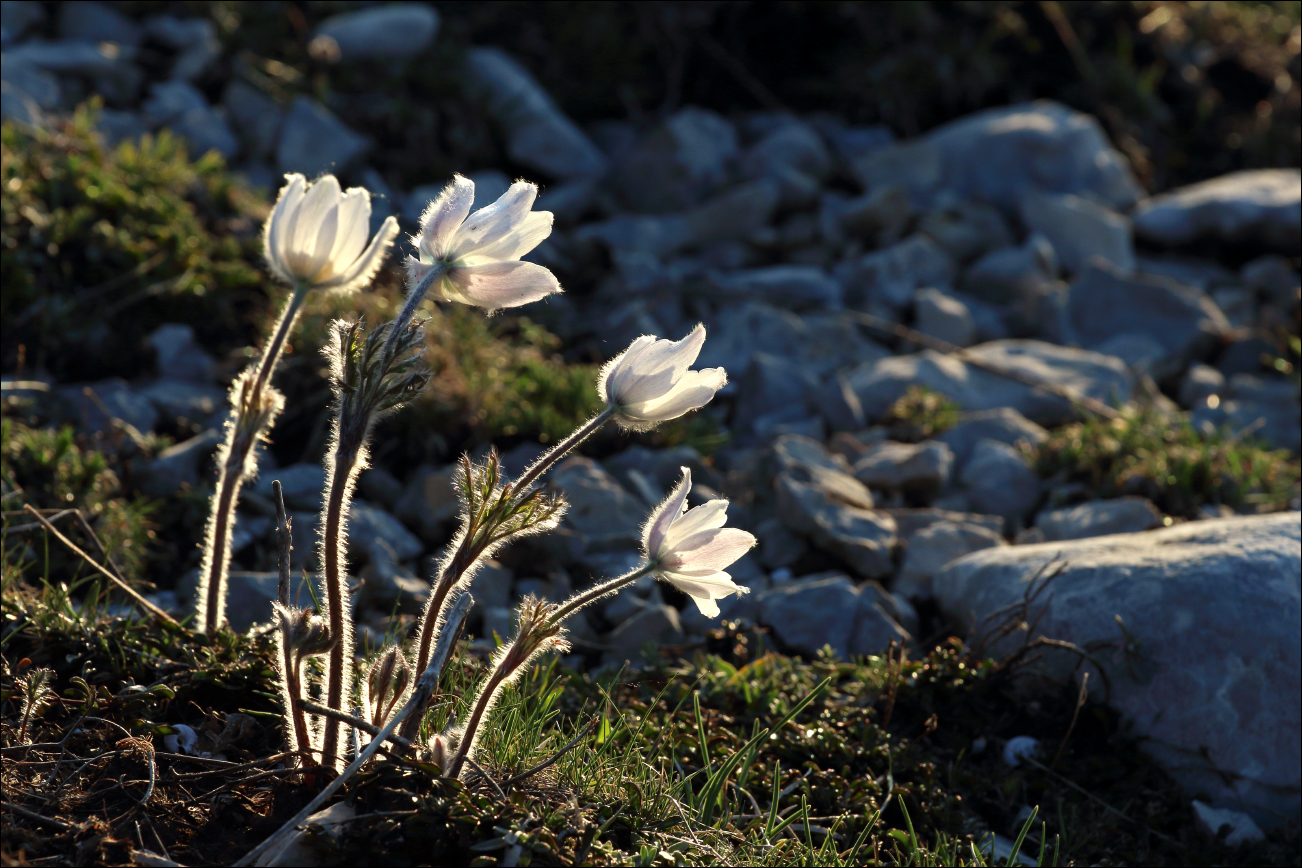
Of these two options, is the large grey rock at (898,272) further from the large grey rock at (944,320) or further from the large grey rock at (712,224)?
the large grey rock at (712,224)

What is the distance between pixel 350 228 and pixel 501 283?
14.3 inches

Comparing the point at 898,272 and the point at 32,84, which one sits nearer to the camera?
the point at 32,84

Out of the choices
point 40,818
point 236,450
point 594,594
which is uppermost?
point 594,594

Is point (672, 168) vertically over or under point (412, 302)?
under

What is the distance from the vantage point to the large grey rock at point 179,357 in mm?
4684

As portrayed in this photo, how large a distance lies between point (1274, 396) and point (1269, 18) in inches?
213

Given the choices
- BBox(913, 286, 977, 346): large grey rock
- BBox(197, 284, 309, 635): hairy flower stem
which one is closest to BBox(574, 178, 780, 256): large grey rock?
BBox(913, 286, 977, 346): large grey rock

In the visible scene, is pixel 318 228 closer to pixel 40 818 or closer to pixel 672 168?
pixel 40 818

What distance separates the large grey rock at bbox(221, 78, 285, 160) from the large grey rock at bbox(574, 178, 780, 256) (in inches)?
73.3

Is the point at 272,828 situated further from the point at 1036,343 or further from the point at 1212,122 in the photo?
the point at 1212,122

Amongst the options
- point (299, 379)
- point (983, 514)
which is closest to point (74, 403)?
point (299, 379)

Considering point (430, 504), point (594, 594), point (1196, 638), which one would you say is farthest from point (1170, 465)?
point (594, 594)

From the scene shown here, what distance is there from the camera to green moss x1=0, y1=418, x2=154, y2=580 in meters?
3.51

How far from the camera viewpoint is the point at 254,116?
21.5 ft
